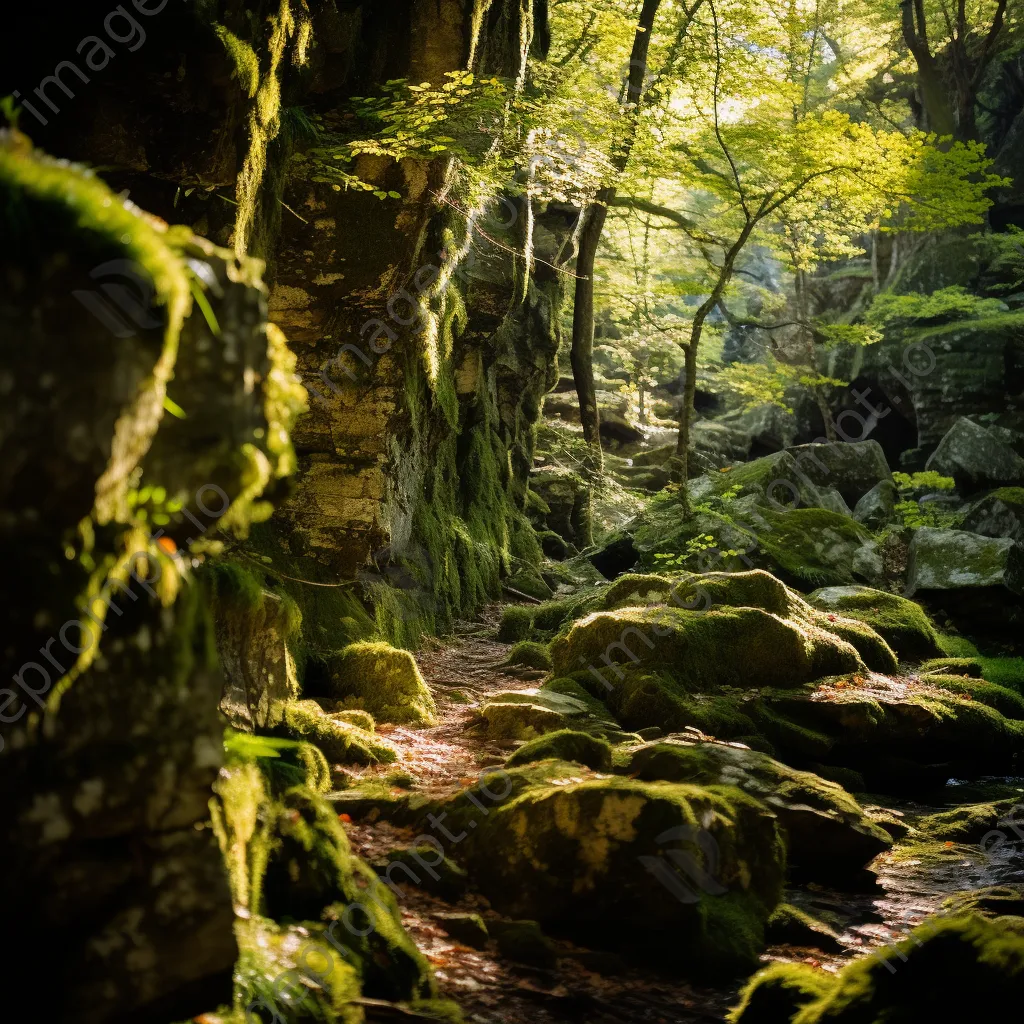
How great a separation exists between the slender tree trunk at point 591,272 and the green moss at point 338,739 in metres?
11.1

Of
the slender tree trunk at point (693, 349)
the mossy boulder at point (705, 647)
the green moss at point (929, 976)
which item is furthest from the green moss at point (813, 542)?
the green moss at point (929, 976)

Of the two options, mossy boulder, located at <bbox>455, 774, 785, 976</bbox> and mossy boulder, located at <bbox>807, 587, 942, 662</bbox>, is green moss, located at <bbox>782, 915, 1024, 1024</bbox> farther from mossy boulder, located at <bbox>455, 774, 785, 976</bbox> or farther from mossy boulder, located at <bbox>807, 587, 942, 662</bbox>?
mossy boulder, located at <bbox>807, 587, 942, 662</bbox>

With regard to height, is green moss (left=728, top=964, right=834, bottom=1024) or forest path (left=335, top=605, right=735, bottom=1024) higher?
green moss (left=728, top=964, right=834, bottom=1024)

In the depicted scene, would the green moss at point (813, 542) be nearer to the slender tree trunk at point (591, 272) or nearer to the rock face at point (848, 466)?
the slender tree trunk at point (591, 272)

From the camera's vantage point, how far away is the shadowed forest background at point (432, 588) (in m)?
2.23

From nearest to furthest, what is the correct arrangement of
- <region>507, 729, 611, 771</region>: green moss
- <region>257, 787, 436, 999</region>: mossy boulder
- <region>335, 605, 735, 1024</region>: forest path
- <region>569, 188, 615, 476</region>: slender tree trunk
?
<region>257, 787, 436, 999</region>: mossy boulder, <region>335, 605, 735, 1024</region>: forest path, <region>507, 729, 611, 771</region>: green moss, <region>569, 188, 615, 476</region>: slender tree trunk

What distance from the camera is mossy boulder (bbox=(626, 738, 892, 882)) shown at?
19.6 ft

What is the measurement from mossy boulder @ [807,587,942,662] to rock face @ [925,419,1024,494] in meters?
8.96

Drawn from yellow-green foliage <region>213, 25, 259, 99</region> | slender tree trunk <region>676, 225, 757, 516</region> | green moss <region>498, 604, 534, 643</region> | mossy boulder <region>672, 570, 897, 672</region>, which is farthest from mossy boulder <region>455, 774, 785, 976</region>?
slender tree trunk <region>676, 225, 757, 516</region>

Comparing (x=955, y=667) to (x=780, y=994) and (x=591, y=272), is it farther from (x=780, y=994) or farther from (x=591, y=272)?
(x=591, y=272)

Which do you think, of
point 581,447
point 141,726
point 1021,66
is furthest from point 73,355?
point 1021,66

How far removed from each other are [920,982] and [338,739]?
4257 millimetres

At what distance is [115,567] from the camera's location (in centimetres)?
229

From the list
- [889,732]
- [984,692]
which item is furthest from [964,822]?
[984,692]
